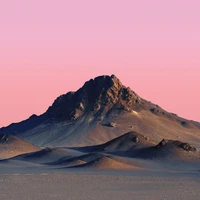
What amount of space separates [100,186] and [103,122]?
11585cm

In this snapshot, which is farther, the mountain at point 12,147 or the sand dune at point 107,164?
the mountain at point 12,147

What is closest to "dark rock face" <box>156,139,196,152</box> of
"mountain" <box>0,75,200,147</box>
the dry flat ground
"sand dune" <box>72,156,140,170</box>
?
"sand dune" <box>72,156,140,170</box>

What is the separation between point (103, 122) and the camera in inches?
7451

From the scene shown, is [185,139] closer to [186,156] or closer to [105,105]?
[105,105]

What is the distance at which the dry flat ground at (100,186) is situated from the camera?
207 ft

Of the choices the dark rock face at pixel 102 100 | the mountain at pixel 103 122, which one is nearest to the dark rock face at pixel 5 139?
the mountain at pixel 103 122

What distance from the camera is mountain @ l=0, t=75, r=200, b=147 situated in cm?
18325

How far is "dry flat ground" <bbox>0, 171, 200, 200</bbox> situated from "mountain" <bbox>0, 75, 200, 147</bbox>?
290 feet

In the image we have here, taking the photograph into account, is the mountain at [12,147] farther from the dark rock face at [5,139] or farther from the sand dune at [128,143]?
the sand dune at [128,143]

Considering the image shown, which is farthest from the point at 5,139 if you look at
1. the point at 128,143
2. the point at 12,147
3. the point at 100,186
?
the point at 100,186

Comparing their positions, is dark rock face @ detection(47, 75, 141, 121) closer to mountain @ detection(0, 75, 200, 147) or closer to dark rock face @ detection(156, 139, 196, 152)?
mountain @ detection(0, 75, 200, 147)

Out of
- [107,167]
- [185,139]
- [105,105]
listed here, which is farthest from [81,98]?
A: [107,167]

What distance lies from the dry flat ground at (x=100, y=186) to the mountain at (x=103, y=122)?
88.3 metres

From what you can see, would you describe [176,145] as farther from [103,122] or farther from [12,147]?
[103,122]
